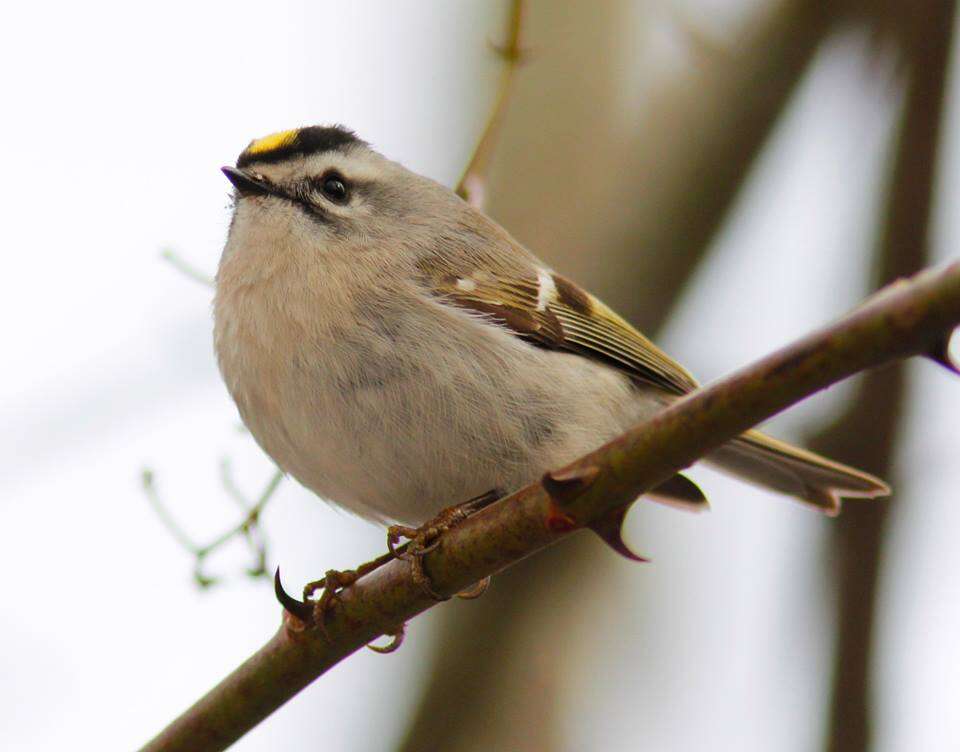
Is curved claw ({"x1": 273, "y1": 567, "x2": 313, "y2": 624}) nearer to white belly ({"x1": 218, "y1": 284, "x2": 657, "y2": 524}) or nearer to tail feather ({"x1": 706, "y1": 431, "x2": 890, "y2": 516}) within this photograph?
white belly ({"x1": 218, "y1": 284, "x2": 657, "y2": 524})

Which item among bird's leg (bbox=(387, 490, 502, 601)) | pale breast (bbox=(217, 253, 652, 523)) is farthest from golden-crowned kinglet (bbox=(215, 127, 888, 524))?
bird's leg (bbox=(387, 490, 502, 601))

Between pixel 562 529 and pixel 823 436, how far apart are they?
1.22 m

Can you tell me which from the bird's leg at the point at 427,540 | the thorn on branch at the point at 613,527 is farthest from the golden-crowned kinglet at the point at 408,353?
the thorn on branch at the point at 613,527

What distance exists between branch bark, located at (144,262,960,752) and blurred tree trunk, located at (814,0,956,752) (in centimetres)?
84

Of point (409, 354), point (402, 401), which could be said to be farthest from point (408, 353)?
point (402, 401)

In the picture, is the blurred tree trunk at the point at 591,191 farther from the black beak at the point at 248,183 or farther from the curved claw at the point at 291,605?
the black beak at the point at 248,183

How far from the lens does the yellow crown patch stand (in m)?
2.87

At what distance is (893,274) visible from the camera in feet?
7.96

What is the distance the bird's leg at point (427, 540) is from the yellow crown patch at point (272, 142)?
1.05 metres

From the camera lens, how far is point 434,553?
178 cm

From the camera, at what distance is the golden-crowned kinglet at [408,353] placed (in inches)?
94.0

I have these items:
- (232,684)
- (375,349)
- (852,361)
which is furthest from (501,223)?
(852,361)

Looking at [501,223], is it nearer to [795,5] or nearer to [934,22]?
[795,5]

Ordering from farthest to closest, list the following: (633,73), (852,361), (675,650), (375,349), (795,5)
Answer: (633,73) → (675,650) → (795,5) → (375,349) → (852,361)
